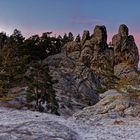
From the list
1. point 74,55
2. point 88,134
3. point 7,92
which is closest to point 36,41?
point 74,55

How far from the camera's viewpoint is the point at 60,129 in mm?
32719

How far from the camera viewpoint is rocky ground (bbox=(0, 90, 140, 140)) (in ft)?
101

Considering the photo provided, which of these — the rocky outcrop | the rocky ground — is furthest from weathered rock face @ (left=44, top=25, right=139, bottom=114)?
the rocky ground

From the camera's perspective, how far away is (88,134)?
34.3 metres

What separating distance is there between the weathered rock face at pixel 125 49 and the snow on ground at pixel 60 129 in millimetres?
73361

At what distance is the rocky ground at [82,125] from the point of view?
30.8 m

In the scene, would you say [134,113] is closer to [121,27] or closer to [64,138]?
[64,138]

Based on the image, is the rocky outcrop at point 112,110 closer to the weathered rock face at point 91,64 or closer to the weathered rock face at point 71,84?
the weathered rock face at point 71,84

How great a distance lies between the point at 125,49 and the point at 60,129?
8903 centimetres

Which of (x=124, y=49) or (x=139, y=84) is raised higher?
(x=124, y=49)

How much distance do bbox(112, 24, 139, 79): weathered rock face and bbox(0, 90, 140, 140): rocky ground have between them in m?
64.6

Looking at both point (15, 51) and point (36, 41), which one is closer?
point (15, 51)

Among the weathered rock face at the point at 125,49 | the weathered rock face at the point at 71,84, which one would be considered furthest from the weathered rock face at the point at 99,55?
the weathered rock face at the point at 71,84

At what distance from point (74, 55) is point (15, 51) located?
26443 millimetres
